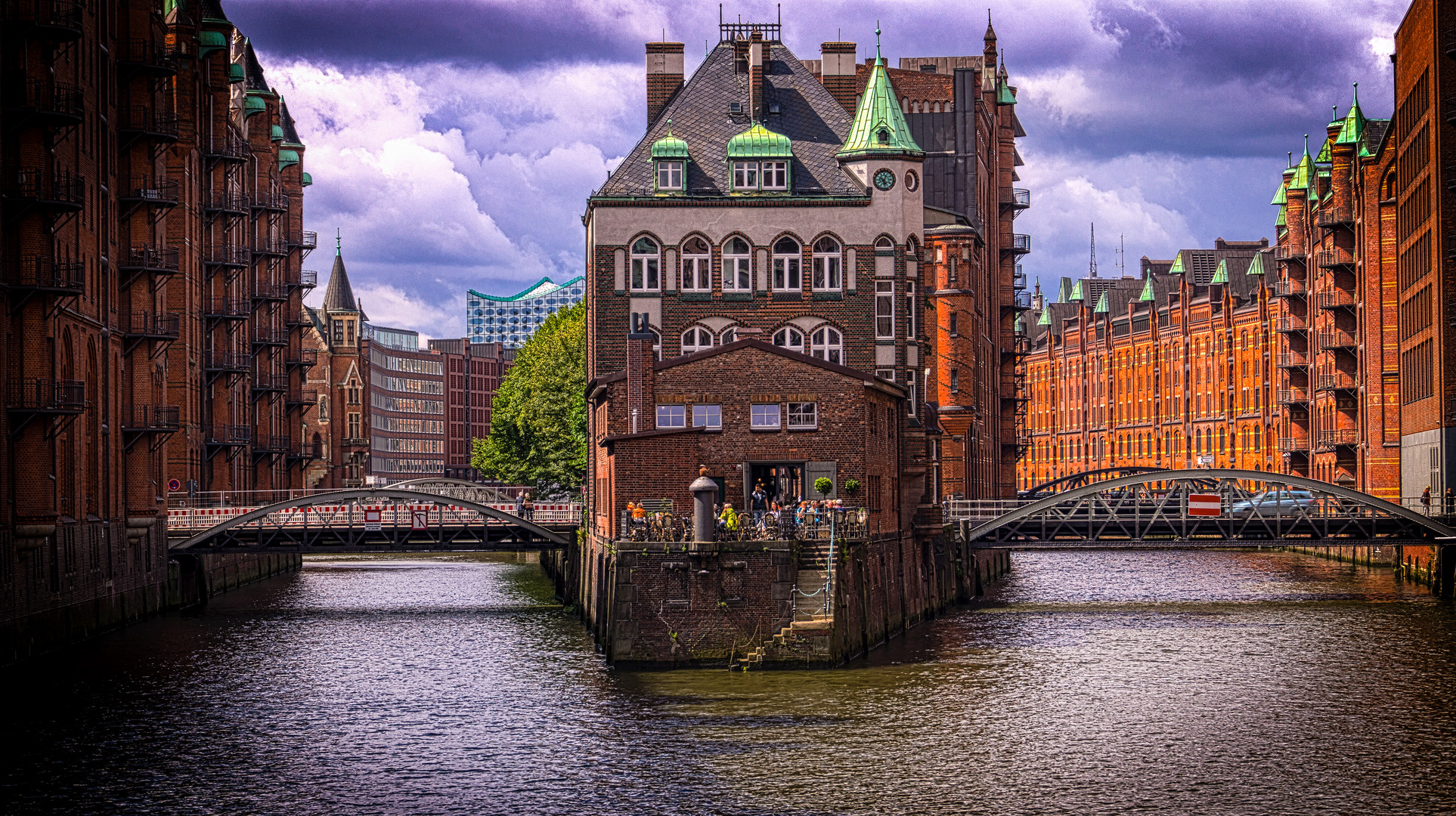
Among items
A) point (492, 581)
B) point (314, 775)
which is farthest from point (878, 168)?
point (314, 775)

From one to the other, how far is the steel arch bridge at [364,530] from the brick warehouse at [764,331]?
9.93ft

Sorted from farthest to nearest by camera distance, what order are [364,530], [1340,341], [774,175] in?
1. [1340,341]
2. [774,175]
3. [364,530]

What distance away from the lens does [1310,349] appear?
421 ft

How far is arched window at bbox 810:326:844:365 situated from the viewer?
77.1 m

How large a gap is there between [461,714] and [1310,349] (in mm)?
92557

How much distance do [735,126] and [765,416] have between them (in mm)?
24769

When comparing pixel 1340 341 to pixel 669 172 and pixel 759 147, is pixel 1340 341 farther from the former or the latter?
pixel 669 172

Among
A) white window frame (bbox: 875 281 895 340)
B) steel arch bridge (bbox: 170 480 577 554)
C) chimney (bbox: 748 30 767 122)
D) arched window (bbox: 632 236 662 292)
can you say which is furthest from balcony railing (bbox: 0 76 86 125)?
white window frame (bbox: 875 281 895 340)

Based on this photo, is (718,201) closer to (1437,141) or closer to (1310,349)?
(1437,141)

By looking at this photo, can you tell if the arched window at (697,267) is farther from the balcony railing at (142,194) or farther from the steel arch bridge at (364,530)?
the balcony railing at (142,194)

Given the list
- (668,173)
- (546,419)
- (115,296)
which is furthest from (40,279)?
(546,419)

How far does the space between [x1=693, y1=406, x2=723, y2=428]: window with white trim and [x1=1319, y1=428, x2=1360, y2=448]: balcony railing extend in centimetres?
6329

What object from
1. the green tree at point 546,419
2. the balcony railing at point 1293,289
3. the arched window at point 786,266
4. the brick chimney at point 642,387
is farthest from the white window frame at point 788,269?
the balcony railing at point 1293,289

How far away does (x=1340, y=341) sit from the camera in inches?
4542
